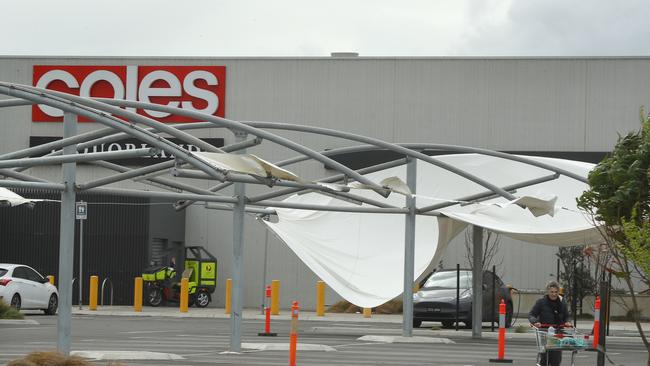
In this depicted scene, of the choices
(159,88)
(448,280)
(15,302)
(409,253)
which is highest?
(159,88)

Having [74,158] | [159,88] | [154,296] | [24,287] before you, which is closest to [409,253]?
[74,158]

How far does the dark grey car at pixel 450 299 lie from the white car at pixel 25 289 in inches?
372

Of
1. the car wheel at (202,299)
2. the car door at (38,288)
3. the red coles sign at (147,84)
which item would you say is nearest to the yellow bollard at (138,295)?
the car door at (38,288)

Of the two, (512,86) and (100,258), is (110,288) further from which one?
(512,86)

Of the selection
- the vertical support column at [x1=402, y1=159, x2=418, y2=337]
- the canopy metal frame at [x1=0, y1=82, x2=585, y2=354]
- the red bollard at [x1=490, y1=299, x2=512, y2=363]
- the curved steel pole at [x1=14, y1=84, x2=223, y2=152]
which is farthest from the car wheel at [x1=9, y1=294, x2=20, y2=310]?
the curved steel pole at [x1=14, y1=84, x2=223, y2=152]

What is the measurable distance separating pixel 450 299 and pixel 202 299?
1240 cm

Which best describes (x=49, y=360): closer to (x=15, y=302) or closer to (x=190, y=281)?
(x=15, y=302)

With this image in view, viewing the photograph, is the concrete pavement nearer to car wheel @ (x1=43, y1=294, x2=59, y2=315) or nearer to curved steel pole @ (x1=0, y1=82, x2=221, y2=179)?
car wheel @ (x1=43, y1=294, x2=59, y2=315)

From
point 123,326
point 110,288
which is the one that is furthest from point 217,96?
point 123,326

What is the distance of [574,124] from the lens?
147 ft

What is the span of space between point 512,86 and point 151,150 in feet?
95.4

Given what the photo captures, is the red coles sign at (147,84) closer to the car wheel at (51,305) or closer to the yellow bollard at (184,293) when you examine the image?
the yellow bollard at (184,293)

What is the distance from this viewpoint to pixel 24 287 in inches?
1359

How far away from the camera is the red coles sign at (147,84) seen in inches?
1812
